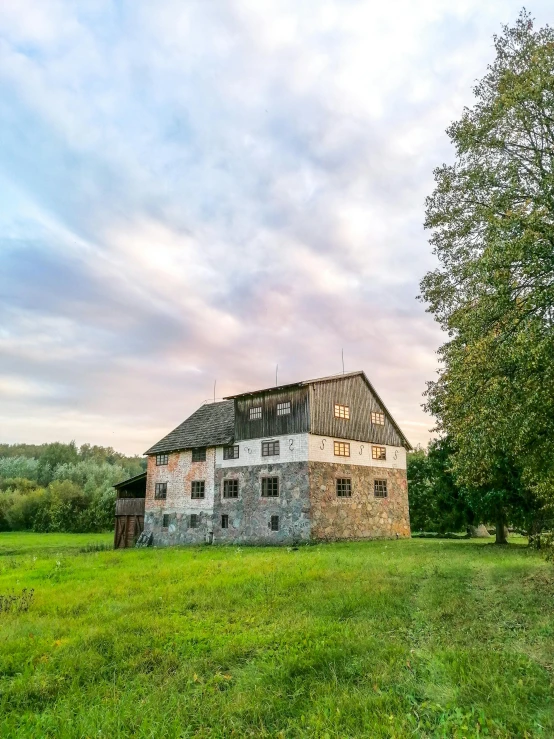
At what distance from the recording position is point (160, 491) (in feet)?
118

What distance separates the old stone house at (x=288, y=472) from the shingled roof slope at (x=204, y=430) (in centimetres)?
12

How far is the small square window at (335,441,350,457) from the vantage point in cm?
2989

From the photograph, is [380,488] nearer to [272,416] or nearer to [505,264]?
[272,416]

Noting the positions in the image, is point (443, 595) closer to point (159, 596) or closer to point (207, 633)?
point (207, 633)

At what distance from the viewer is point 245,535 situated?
97.0 feet

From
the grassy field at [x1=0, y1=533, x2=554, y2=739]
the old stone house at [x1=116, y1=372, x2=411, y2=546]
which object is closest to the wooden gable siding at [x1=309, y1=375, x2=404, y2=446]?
the old stone house at [x1=116, y1=372, x2=411, y2=546]

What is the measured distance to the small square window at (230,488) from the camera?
3113cm

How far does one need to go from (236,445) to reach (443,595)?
22396 mm

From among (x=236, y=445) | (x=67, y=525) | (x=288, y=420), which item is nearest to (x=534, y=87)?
(x=288, y=420)

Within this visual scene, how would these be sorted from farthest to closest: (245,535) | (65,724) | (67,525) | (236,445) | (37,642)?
(67,525)
(236,445)
(245,535)
(37,642)
(65,724)

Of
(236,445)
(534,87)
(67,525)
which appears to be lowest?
(67,525)

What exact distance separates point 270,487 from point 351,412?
7.31m

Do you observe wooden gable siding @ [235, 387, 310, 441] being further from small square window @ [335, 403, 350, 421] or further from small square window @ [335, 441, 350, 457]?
small square window @ [335, 441, 350, 457]

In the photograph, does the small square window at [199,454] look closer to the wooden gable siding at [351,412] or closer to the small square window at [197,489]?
the small square window at [197,489]
